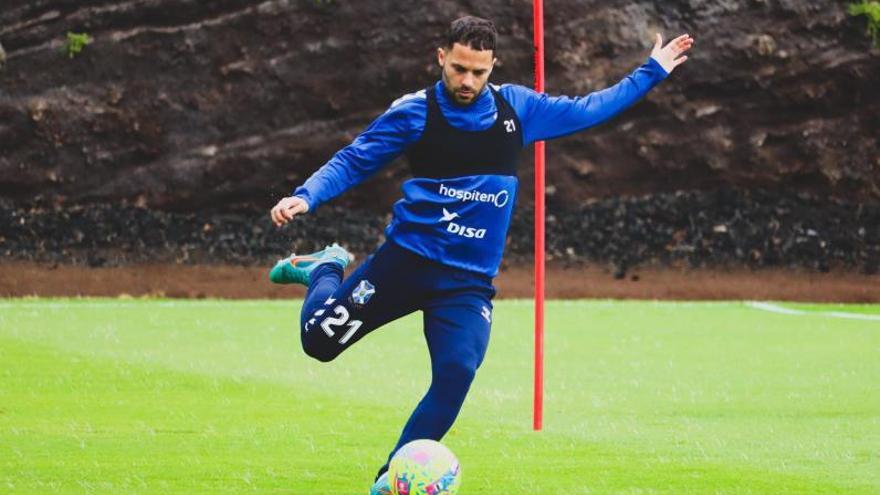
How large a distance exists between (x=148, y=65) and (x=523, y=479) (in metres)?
23.6

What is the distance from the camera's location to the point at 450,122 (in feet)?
26.7

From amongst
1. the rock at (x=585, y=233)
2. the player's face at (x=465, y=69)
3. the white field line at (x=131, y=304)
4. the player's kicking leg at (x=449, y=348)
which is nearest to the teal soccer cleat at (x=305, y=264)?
the player's kicking leg at (x=449, y=348)

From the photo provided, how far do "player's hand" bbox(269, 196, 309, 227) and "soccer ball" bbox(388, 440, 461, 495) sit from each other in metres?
1.19

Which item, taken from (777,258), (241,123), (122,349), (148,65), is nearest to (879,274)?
(777,258)

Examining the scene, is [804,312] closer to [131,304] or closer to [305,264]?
[131,304]

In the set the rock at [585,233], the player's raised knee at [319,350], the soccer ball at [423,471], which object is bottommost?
the rock at [585,233]

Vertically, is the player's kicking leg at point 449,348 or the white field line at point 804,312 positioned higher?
the player's kicking leg at point 449,348

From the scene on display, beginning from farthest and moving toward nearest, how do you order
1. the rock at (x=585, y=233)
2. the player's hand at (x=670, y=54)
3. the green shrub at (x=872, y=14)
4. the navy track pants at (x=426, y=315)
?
the green shrub at (x=872, y=14) < the rock at (x=585, y=233) < the player's hand at (x=670, y=54) < the navy track pants at (x=426, y=315)

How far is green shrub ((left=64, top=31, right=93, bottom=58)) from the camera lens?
31.1 meters

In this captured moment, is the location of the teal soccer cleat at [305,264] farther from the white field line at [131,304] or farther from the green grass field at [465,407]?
the white field line at [131,304]

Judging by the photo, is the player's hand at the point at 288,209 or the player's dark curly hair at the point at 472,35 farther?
the player's dark curly hair at the point at 472,35

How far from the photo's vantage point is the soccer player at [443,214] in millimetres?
7922

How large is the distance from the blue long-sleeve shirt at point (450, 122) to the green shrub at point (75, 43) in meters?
23.9

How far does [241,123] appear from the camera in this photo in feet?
102
